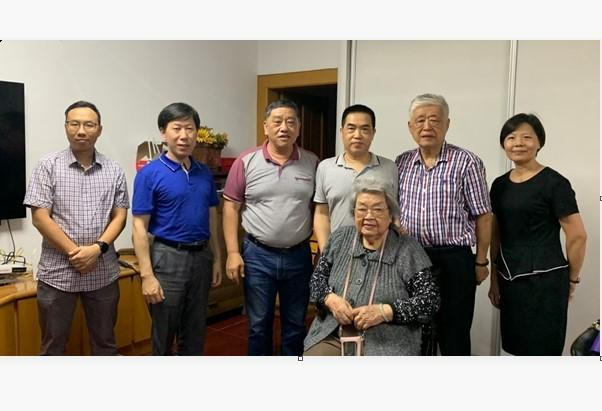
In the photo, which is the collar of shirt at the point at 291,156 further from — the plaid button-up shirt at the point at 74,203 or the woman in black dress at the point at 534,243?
the woman in black dress at the point at 534,243

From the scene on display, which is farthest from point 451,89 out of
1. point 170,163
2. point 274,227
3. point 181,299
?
point 181,299

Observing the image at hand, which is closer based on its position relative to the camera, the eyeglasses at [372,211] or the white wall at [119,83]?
the eyeglasses at [372,211]

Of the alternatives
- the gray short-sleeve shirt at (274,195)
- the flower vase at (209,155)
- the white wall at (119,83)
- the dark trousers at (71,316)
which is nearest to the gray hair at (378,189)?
the gray short-sleeve shirt at (274,195)

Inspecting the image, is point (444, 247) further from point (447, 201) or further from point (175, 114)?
point (175, 114)

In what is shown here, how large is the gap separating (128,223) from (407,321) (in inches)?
37.6

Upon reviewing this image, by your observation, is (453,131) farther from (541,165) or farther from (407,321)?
(407,321)

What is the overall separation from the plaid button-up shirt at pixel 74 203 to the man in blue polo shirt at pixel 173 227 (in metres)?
0.10

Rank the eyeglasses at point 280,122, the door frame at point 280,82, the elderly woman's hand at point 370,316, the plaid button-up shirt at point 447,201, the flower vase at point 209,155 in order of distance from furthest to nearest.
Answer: the door frame at point 280,82
the flower vase at point 209,155
the eyeglasses at point 280,122
the plaid button-up shirt at point 447,201
the elderly woman's hand at point 370,316

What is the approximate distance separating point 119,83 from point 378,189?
3.60ft

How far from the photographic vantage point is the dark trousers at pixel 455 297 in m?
1.50

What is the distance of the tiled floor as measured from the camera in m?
1.71

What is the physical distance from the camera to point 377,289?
1394mm

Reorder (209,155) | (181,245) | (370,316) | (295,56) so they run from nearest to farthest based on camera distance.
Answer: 1. (370,316)
2. (181,245)
3. (295,56)
4. (209,155)

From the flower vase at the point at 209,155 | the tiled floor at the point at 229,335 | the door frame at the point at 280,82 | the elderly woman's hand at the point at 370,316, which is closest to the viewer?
the elderly woman's hand at the point at 370,316
